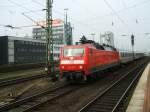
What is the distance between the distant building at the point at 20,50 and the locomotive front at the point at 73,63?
40545 mm

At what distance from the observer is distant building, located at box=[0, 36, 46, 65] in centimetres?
5781

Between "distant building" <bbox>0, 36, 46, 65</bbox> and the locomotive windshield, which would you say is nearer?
the locomotive windshield

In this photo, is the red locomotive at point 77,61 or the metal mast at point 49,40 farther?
the metal mast at point 49,40

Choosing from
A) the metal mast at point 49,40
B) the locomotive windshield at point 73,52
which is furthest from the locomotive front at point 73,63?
the metal mast at point 49,40

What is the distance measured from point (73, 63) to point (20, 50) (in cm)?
4644

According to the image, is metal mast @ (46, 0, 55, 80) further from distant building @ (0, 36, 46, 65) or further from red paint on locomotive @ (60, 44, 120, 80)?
distant building @ (0, 36, 46, 65)

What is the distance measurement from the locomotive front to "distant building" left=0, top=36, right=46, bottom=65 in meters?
40.5

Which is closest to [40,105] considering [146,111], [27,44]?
[146,111]

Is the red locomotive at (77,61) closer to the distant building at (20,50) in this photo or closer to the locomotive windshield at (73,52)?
the locomotive windshield at (73,52)

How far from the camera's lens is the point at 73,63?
1789 centimetres

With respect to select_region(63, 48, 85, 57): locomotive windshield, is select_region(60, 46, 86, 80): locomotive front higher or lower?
lower

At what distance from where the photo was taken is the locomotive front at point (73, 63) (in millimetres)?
17656

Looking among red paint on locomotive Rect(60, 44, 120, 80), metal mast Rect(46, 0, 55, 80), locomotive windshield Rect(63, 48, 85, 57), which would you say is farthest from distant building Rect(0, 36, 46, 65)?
red paint on locomotive Rect(60, 44, 120, 80)

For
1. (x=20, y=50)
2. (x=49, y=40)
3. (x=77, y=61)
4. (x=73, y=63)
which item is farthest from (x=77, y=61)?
(x=20, y=50)
